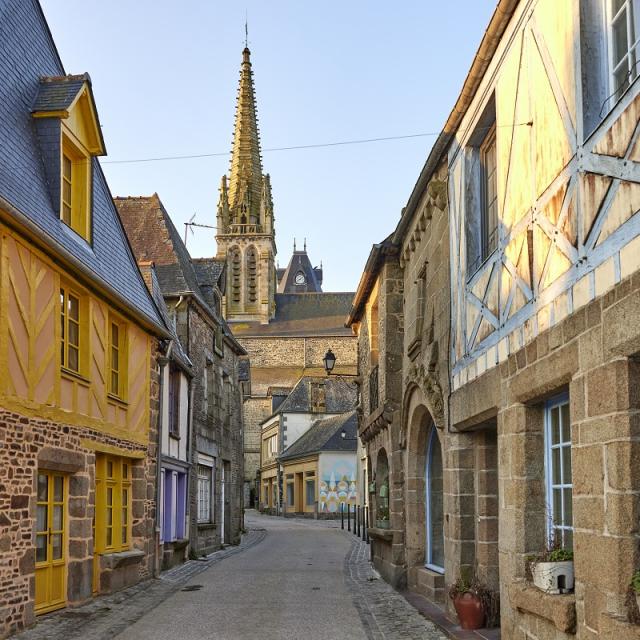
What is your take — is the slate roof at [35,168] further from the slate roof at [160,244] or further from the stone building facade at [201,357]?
the slate roof at [160,244]

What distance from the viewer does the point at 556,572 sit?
Result: 21.9ft

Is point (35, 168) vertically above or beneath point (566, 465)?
above

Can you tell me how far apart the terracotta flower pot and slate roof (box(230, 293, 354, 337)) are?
66.4 meters

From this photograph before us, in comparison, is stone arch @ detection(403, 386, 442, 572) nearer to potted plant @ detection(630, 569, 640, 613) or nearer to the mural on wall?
potted plant @ detection(630, 569, 640, 613)

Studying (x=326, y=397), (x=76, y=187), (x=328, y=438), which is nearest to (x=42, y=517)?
(x=76, y=187)

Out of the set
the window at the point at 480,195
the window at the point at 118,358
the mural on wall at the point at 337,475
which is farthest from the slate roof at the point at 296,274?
the window at the point at 480,195

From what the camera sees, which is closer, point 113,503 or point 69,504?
point 69,504

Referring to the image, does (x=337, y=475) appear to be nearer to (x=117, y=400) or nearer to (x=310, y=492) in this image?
(x=310, y=492)

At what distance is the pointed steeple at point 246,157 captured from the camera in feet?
260

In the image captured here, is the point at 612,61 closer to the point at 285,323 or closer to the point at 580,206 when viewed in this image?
the point at 580,206

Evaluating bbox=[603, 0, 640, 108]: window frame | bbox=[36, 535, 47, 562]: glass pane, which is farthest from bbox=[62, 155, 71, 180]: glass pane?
bbox=[603, 0, 640, 108]: window frame

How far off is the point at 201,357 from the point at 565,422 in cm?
1471

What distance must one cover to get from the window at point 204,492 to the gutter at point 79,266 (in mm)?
7070

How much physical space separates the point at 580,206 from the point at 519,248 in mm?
1612
